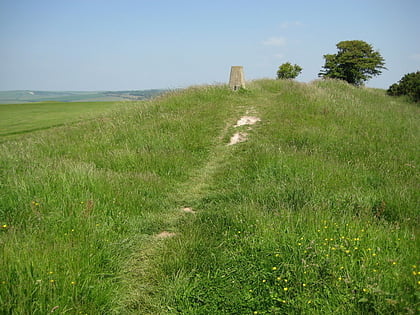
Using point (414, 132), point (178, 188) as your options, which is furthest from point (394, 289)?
point (414, 132)

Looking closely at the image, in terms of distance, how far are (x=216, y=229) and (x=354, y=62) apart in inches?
1588

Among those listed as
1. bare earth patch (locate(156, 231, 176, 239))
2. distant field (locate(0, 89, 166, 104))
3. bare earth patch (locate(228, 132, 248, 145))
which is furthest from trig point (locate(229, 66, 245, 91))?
bare earth patch (locate(156, 231, 176, 239))

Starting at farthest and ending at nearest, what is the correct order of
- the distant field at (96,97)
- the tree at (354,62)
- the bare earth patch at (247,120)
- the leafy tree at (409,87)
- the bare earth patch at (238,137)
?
1. the tree at (354,62)
2. the leafy tree at (409,87)
3. the distant field at (96,97)
4. the bare earth patch at (247,120)
5. the bare earth patch at (238,137)

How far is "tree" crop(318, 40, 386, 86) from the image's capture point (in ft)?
125

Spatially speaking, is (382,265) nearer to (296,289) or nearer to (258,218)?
(296,289)

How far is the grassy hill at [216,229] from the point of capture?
2965mm

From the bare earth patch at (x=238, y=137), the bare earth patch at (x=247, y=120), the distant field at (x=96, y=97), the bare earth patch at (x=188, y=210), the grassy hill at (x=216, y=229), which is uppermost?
the distant field at (x=96, y=97)

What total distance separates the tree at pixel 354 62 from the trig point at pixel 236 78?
26085mm

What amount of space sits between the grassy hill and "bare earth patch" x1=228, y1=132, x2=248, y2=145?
0.83 m

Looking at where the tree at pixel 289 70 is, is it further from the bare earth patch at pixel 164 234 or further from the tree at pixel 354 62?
the bare earth patch at pixel 164 234

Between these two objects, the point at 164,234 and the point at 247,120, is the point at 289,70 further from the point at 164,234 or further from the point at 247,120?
the point at 164,234

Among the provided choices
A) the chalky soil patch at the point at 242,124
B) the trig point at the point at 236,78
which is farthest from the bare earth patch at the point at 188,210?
the trig point at the point at 236,78

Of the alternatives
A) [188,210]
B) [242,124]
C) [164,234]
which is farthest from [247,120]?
[164,234]

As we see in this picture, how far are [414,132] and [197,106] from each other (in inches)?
338
